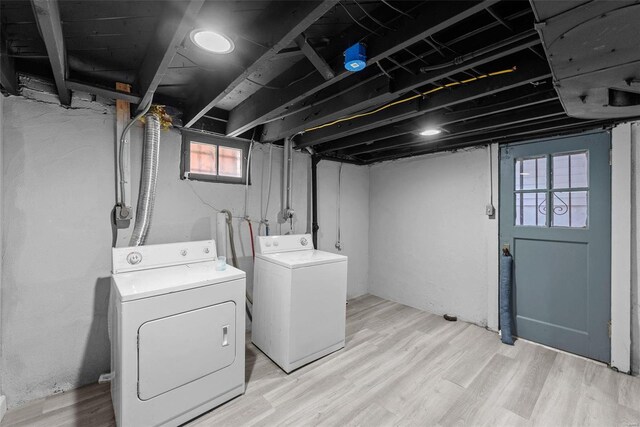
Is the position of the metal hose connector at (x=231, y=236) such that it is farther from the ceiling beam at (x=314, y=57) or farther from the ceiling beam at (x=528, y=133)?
the ceiling beam at (x=528, y=133)

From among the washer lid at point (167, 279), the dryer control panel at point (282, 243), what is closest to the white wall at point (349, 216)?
the dryer control panel at point (282, 243)

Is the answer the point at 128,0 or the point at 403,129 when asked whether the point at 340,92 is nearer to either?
the point at 403,129

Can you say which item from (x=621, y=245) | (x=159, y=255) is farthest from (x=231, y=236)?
(x=621, y=245)

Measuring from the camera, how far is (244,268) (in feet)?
8.79

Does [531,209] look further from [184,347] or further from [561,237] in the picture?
[184,347]

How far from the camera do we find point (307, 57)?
135 cm

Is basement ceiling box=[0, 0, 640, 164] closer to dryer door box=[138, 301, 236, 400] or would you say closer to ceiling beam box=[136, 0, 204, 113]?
ceiling beam box=[136, 0, 204, 113]

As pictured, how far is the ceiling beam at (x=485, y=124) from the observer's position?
1.91 meters

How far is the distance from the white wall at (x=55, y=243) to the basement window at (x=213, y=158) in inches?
14.6

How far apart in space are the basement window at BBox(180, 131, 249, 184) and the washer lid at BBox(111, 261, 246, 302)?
0.86 m

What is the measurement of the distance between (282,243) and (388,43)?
1900 mm

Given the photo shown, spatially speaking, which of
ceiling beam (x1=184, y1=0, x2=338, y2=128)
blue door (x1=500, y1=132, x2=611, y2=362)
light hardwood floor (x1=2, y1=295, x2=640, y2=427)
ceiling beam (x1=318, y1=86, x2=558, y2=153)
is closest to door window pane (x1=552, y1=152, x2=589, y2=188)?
blue door (x1=500, y1=132, x2=611, y2=362)

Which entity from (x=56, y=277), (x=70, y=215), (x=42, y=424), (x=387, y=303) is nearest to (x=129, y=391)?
(x=42, y=424)

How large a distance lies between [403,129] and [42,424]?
124 inches
